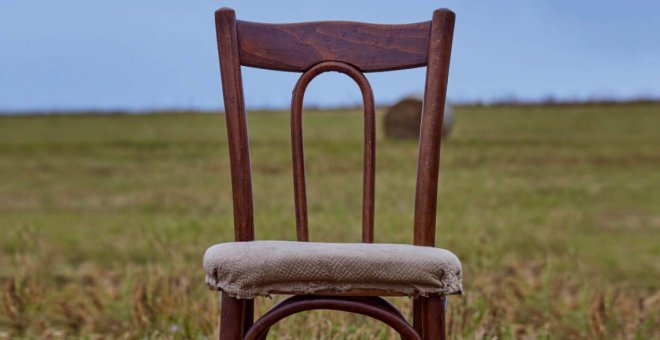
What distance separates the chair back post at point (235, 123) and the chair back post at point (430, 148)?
49cm

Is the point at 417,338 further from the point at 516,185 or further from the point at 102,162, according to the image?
the point at 102,162

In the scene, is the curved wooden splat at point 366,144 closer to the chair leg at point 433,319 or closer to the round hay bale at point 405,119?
the chair leg at point 433,319

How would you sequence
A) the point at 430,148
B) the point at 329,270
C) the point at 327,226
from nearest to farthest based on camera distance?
the point at 329,270 → the point at 430,148 → the point at 327,226

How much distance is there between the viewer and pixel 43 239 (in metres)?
6.03

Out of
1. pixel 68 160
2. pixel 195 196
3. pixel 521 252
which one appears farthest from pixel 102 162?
pixel 521 252

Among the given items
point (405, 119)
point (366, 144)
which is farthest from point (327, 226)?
point (405, 119)

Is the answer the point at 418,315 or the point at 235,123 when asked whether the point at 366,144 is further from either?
the point at 418,315

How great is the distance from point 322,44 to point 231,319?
877 millimetres

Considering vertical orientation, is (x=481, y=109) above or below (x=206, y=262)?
above

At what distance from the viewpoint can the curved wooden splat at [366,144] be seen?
2521 millimetres

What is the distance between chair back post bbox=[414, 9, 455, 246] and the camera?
241cm

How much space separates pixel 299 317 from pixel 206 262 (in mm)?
1219

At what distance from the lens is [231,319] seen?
7.22ft

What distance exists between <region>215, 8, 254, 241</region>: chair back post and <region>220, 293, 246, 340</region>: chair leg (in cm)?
27
